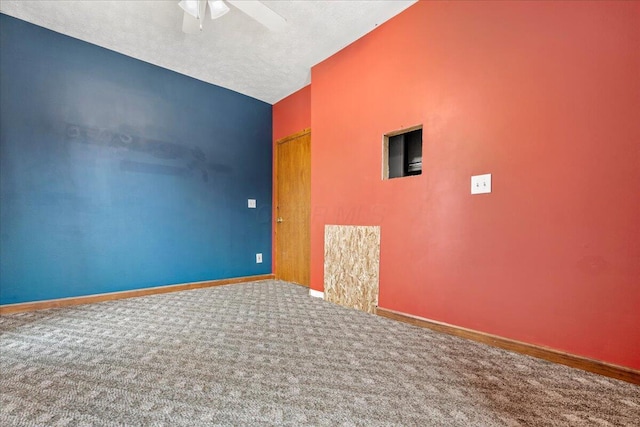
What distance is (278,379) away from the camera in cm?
145

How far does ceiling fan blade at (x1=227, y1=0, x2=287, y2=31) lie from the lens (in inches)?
78.3

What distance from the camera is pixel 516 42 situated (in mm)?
1793

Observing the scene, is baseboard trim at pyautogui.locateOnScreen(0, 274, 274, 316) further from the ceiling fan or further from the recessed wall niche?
the ceiling fan

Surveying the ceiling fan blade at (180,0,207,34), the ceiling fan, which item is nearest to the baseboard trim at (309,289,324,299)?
the ceiling fan

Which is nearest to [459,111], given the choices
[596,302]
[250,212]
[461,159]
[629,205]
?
[461,159]

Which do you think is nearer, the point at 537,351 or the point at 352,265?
the point at 537,351

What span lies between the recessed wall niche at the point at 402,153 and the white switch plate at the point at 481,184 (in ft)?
1.65

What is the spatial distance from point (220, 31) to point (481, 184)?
9.01 ft

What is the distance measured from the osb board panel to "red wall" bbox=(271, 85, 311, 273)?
1.56 m

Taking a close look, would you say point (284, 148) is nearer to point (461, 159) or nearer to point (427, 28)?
point (427, 28)

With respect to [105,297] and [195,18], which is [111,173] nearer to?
[105,297]

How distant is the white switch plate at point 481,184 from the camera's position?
6.22 ft

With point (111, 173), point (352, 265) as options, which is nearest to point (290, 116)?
point (111, 173)

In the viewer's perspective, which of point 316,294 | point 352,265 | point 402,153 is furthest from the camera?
point 316,294
